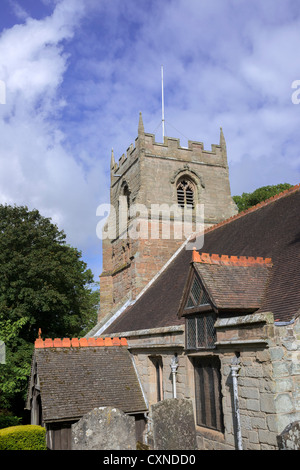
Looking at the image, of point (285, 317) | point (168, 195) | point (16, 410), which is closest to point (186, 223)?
point (168, 195)

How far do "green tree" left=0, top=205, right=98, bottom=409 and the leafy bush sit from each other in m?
8.68

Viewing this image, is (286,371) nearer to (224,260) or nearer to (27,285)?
(224,260)

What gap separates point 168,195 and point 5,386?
12.5m

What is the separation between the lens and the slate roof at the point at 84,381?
→ 11.0m

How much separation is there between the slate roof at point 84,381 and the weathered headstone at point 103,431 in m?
4.84

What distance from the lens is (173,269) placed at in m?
18.0

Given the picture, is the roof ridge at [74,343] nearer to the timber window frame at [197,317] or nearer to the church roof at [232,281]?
the timber window frame at [197,317]

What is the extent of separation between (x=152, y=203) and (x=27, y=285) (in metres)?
9.54

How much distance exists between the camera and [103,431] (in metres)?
6.30

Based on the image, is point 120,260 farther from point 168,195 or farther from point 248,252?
point 248,252

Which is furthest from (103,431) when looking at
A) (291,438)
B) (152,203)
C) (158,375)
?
(152,203)

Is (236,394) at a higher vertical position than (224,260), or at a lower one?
lower

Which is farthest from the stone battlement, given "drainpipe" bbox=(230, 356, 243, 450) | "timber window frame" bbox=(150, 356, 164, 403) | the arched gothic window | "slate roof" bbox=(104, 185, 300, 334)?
"drainpipe" bbox=(230, 356, 243, 450)

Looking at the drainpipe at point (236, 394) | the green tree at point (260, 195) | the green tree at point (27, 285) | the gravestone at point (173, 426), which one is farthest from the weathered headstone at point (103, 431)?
the green tree at point (260, 195)
